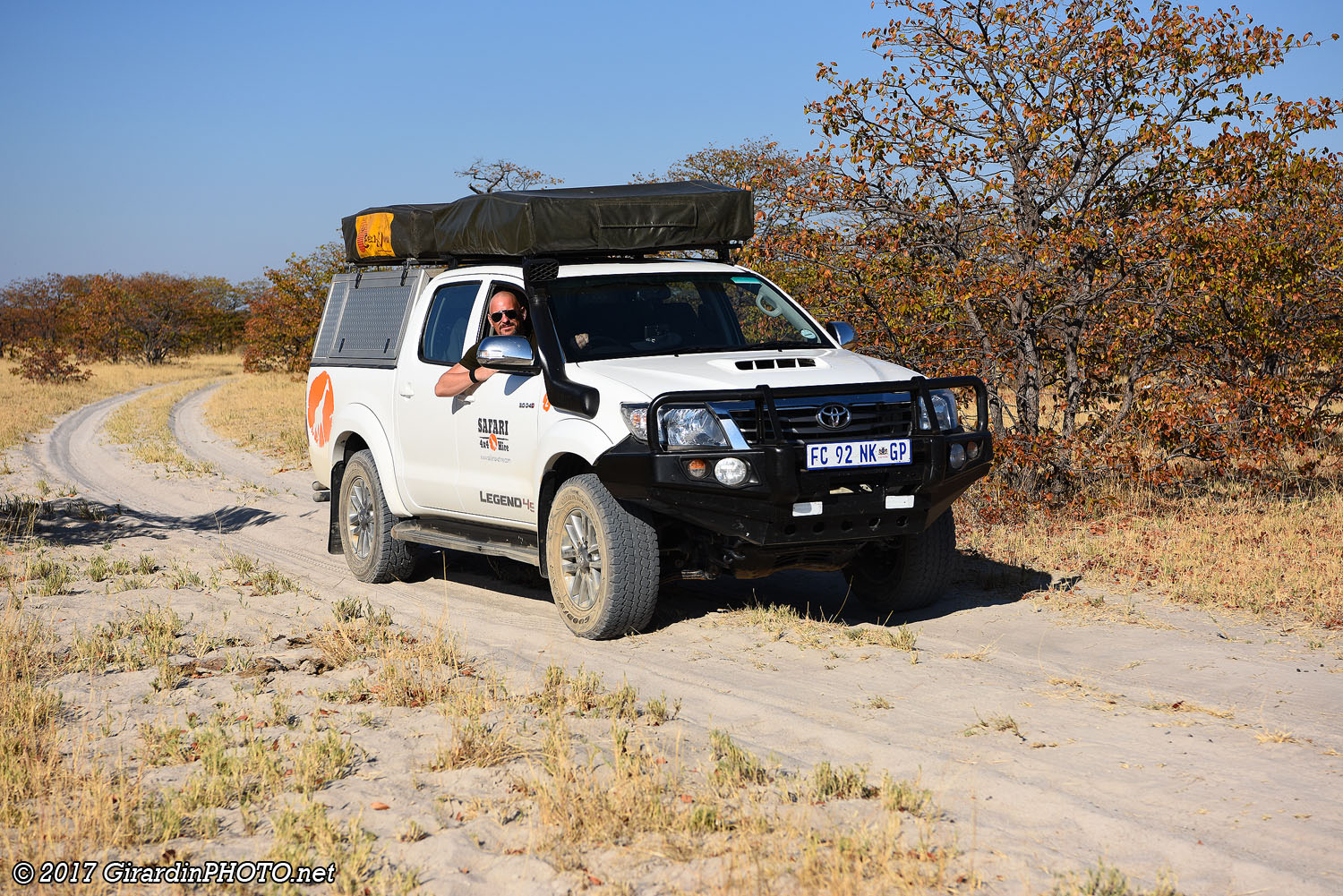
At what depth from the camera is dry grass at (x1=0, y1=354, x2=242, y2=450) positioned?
22031 millimetres

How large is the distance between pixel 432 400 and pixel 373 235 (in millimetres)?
1793

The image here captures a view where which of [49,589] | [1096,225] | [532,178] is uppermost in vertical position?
[532,178]

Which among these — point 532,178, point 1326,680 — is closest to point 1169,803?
point 1326,680

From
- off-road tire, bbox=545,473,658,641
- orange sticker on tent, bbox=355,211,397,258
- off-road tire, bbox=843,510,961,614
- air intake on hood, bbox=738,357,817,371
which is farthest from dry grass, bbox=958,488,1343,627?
orange sticker on tent, bbox=355,211,397,258

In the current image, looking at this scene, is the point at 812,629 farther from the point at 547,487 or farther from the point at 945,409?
the point at 547,487

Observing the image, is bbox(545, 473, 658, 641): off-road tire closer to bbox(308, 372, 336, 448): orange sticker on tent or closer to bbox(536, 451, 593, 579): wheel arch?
bbox(536, 451, 593, 579): wheel arch

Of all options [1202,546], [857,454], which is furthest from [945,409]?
[1202,546]

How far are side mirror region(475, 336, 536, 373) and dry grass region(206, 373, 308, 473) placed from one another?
650 centimetres

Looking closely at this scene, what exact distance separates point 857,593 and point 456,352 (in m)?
2.71

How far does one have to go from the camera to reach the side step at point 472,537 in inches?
273

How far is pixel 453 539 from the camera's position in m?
7.38

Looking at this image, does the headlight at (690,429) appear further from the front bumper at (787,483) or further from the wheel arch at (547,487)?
the wheel arch at (547,487)

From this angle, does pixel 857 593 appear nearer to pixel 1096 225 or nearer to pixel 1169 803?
pixel 1169 803

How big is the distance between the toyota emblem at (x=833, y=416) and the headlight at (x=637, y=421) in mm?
805
